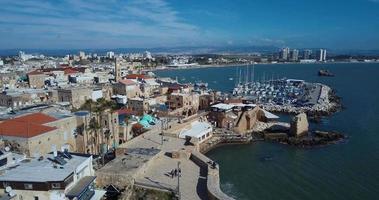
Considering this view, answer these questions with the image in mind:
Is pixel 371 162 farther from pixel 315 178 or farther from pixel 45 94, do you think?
pixel 45 94

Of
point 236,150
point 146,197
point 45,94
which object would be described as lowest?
point 236,150

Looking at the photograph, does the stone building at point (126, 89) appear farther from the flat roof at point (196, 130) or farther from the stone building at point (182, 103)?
the flat roof at point (196, 130)

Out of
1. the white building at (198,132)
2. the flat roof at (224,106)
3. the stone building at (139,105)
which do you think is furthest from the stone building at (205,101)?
the white building at (198,132)

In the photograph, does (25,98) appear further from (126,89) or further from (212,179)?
(212,179)

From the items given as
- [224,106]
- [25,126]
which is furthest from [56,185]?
[224,106]

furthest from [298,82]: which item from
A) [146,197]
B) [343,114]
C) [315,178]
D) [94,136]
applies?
[146,197]
